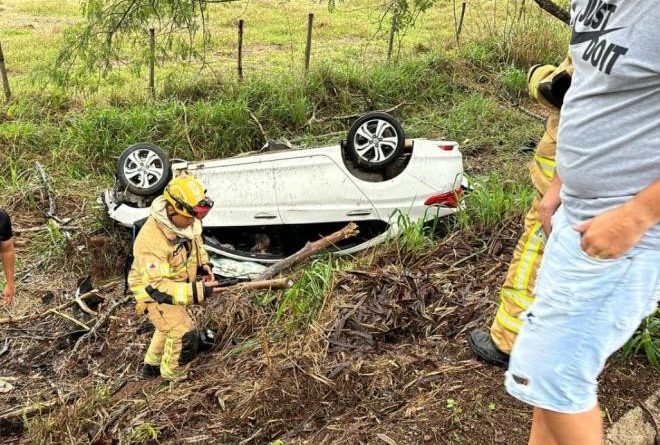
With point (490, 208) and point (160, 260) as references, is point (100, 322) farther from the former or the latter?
point (490, 208)

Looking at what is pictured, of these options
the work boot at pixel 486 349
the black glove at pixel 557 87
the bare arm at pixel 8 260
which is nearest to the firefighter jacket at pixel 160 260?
the bare arm at pixel 8 260

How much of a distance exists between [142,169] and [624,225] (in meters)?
4.75

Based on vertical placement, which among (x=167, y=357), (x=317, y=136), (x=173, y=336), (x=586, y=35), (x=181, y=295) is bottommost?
(x=167, y=357)

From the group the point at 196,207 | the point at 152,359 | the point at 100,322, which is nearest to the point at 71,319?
the point at 100,322

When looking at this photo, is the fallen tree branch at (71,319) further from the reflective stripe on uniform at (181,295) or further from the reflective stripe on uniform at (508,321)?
the reflective stripe on uniform at (508,321)

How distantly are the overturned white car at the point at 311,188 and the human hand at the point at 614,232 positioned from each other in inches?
149

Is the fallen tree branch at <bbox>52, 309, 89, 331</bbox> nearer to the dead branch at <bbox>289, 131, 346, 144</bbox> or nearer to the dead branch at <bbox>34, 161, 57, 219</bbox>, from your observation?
the dead branch at <bbox>34, 161, 57, 219</bbox>

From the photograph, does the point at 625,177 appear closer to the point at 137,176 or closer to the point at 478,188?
the point at 478,188

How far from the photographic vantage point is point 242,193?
18.1ft

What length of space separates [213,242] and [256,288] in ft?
3.70

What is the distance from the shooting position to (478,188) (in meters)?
5.79

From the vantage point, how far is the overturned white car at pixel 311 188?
18.1 feet

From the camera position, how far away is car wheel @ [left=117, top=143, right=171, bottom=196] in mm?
5652

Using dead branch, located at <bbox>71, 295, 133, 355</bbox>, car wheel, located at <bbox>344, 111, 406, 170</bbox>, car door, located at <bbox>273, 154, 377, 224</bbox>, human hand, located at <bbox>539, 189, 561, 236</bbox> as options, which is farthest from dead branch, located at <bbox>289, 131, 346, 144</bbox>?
human hand, located at <bbox>539, 189, 561, 236</bbox>
